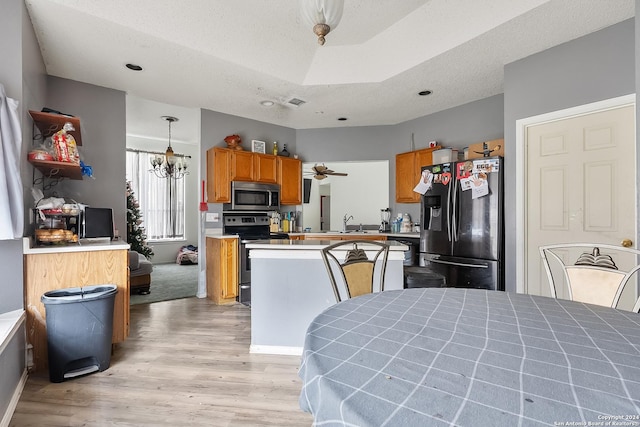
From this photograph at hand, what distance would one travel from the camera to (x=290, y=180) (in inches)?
202

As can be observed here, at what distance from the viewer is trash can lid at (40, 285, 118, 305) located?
6.69 ft

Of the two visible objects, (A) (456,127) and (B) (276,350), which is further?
(A) (456,127)

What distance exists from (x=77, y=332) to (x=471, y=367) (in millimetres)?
2455

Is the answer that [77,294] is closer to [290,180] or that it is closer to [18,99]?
[18,99]

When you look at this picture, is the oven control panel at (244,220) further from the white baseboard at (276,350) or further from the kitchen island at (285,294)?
the white baseboard at (276,350)

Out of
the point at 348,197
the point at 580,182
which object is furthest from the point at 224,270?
the point at 348,197

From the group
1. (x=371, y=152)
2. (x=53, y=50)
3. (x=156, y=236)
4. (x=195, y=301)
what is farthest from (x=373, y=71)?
(x=156, y=236)

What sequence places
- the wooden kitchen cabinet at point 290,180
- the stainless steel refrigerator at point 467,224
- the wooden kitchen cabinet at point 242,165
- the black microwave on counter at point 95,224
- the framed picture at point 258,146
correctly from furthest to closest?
the wooden kitchen cabinet at point 290,180, the framed picture at point 258,146, the wooden kitchen cabinet at point 242,165, the stainless steel refrigerator at point 467,224, the black microwave on counter at point 95,224

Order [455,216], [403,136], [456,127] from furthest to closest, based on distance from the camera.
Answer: [403,136], [456,127], [455,216]

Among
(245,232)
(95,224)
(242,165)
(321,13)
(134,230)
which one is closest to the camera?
(321,13)

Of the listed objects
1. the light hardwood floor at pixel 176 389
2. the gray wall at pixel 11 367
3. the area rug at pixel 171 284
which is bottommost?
the area rug at pixel 171 284

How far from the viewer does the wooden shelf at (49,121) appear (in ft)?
7.67

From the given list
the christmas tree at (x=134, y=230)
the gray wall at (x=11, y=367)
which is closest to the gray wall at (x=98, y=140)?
the gray wall at (x=11, y=367)

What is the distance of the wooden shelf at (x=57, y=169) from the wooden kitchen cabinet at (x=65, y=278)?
653 mm
